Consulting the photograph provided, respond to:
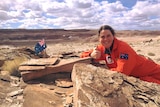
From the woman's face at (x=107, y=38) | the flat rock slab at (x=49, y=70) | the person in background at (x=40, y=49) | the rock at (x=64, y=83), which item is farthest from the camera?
the person in background at (x=40, y=49)

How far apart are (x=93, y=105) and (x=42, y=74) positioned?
3.00m

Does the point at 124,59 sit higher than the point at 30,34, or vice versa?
the point at 124,59

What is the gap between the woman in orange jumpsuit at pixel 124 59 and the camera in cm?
425

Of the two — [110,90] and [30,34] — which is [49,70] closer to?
[110,90]

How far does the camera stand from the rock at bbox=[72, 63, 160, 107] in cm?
336

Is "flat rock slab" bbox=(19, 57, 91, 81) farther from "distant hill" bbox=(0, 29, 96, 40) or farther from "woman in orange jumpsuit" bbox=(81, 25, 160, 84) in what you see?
"distant hill" bbox=(0, 29, 96, 40)

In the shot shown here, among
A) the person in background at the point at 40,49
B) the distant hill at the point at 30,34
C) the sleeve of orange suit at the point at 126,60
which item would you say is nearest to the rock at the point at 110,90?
the sleeve of orange suit at the point at 126,60

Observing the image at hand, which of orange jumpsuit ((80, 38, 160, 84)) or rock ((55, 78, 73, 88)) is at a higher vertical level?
orange jumpsuit ((80, 38, 160, 84))

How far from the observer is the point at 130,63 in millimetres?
4238

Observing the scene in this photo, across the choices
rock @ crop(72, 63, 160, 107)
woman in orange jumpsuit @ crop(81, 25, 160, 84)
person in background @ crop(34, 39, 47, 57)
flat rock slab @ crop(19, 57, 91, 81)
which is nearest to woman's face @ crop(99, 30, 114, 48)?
woman in orange jumpsuit @ crop(81, 25, 160, 84)

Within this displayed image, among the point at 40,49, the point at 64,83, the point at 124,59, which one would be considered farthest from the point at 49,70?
the point at 40,49

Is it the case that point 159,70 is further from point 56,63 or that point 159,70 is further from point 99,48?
point 56,63

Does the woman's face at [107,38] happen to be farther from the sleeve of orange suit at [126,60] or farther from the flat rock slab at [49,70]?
the flat rock slab at [49,70]

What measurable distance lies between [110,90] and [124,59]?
0.79 m
